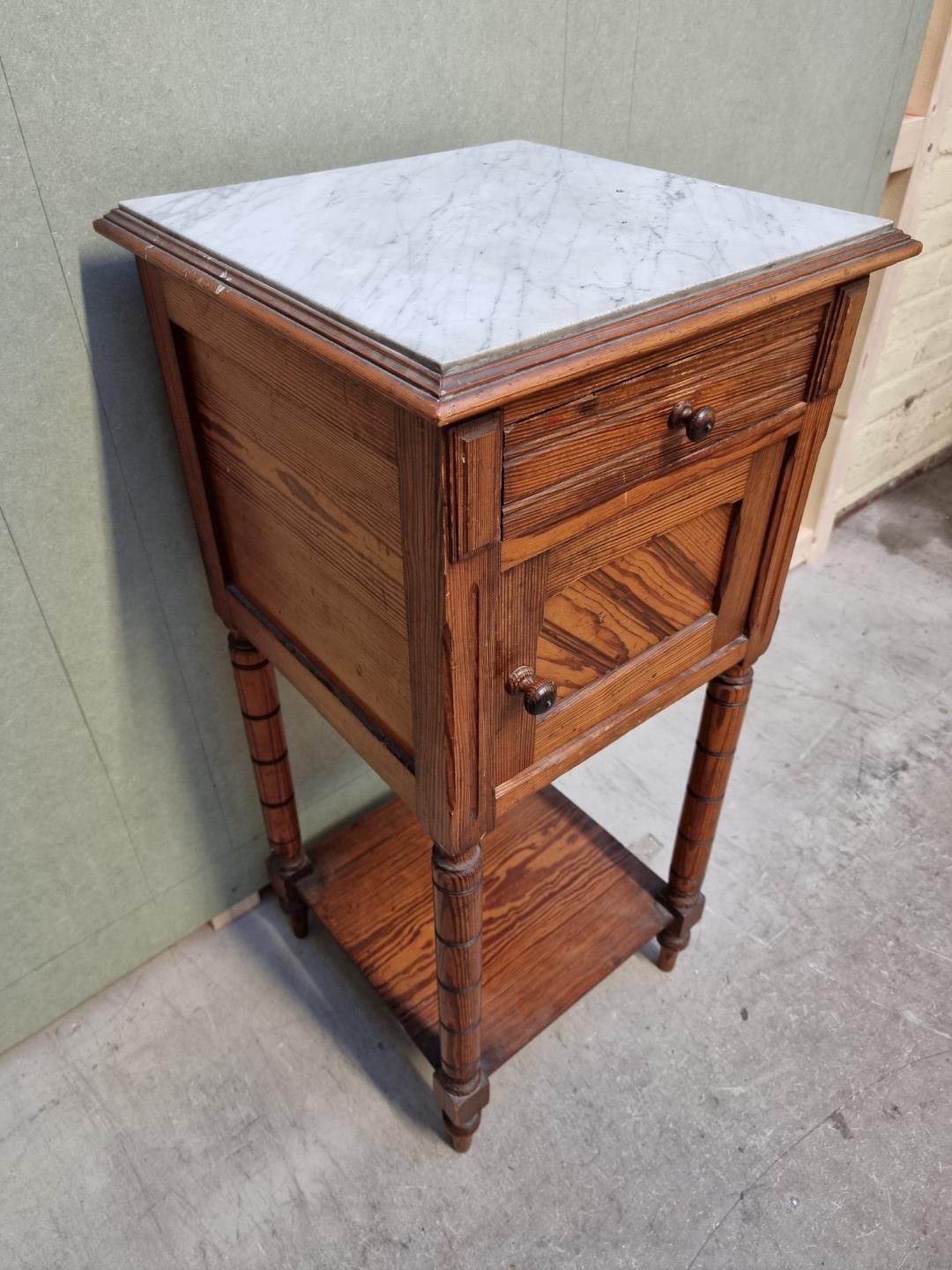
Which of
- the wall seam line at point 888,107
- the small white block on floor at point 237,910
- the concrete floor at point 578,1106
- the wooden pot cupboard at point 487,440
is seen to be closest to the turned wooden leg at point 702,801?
the wooden pot cupboard at point 487,440

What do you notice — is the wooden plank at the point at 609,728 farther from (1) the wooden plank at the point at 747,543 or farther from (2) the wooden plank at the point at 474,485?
(2) the wooden plank at the point at 474,485

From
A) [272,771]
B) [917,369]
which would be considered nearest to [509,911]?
[272,771]

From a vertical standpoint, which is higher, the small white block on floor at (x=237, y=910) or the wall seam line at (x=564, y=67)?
the wall seam line at (x=564, y=67)

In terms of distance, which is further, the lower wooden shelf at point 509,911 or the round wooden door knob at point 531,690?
the lower wooden shelf at point 509,911

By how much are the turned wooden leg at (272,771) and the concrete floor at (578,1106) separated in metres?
0.13

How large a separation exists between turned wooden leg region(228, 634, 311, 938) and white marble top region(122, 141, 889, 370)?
18.9 inches

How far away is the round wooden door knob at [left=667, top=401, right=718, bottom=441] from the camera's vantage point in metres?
0.69

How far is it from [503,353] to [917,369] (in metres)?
2.09

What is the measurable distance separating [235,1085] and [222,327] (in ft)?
3.16

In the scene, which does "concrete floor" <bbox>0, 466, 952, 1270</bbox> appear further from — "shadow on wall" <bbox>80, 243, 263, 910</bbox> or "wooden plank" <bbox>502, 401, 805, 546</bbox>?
"wooden plank" <bbox>502, 401, 805, 546</bbox>

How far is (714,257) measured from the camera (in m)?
Result: 0.67

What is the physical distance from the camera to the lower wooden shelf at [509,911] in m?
1.15

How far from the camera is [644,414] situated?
0.67 metres

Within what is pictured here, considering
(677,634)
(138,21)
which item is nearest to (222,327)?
(138,21)
